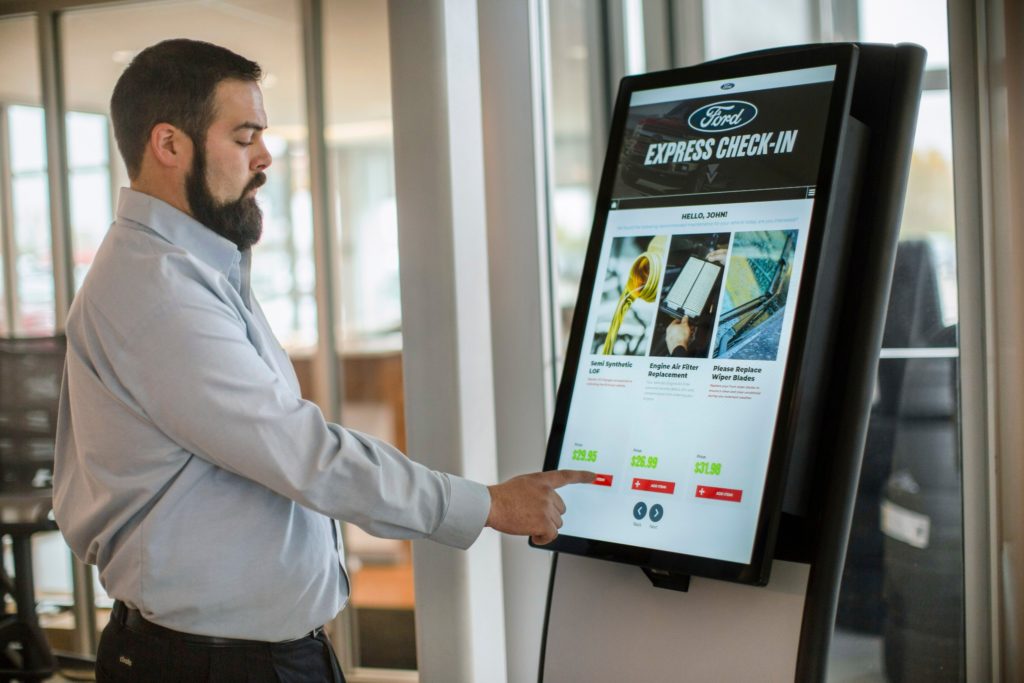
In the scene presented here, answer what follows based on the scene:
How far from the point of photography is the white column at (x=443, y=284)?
2303 millimetres

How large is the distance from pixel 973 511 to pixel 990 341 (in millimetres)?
405

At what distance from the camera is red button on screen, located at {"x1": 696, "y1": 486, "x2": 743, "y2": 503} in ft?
5.09

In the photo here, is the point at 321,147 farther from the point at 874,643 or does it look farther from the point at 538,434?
the point at 874,643

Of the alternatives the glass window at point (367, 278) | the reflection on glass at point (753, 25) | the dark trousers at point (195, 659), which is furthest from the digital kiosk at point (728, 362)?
the glass window at point (367, 278)

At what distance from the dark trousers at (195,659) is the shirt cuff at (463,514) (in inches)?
13.3

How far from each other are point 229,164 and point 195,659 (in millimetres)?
865

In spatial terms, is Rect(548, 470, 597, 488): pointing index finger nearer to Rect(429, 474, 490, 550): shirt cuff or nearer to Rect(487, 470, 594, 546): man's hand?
Rect(487, 470, 594, 546): man's hand

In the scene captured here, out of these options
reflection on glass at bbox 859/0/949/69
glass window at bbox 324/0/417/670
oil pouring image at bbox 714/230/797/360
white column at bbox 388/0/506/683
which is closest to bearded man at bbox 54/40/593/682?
oil pouring image at bbox 714/230/797/360

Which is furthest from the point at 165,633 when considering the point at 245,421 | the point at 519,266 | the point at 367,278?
the point at 367,278

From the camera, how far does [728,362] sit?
1.60 meters

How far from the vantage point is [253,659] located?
5.34 ft

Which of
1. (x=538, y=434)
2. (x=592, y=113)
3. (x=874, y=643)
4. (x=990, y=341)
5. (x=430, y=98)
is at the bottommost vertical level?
(x=874, y=643)

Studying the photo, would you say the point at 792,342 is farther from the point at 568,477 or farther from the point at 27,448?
the point at 27,448

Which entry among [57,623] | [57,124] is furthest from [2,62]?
[57,623]
